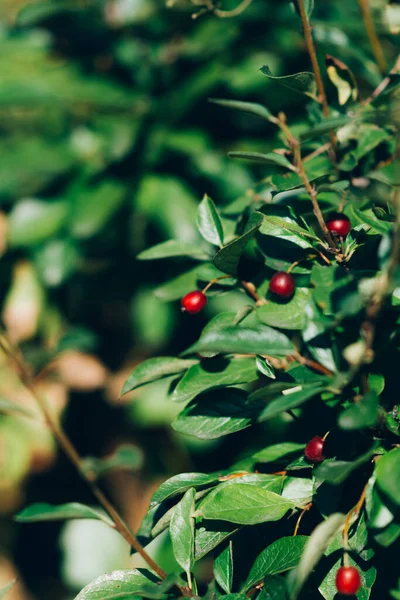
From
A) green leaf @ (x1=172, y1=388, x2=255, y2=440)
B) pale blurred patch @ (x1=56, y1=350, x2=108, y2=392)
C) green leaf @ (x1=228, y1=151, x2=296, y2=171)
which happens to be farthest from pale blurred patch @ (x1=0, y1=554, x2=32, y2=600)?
green leaf @ (x1=228, y1=151, x2=296, y2=171)

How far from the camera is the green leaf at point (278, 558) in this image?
2.11 feet

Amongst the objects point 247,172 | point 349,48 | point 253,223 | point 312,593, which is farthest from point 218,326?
point 247,172

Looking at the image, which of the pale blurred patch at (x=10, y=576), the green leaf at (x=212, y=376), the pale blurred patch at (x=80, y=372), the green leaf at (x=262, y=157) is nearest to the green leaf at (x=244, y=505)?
the green leaf at (x=212, y=376)

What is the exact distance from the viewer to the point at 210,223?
2.63ft

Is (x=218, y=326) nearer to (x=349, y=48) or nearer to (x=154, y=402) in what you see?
(x=349, y=48)

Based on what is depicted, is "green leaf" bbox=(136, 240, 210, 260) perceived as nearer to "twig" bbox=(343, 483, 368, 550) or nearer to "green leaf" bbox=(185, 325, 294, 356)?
"green leaf" bbox=(185, 325, 294, 356)

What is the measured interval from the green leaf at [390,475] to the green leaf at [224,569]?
0.77 feet

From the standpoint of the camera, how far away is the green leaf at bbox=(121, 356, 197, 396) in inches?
29.3

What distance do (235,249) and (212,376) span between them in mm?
155

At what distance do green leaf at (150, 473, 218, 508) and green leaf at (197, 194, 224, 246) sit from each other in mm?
300

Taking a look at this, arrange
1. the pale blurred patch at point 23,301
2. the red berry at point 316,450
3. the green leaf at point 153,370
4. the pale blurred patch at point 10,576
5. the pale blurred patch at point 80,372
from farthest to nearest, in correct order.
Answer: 1. the pale blurred patch at point 10,576
2. the pale blurred patch at point 80,372
3. the pale blurred patch at point 23,301
4. the green leaf at point 153,370
5. the red berry at point 316,450

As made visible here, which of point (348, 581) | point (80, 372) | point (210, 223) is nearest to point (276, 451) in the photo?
point (348, 581)

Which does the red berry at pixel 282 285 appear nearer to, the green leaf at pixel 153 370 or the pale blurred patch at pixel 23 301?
the green leaf at pixel 153 370

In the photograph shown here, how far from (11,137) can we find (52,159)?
19 centimetres
